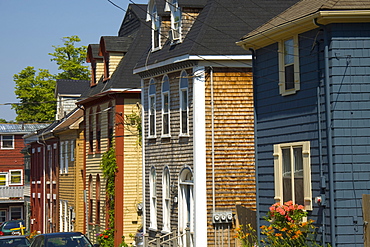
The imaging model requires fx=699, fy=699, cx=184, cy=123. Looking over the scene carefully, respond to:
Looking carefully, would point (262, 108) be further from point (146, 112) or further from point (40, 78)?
point (40, 78)

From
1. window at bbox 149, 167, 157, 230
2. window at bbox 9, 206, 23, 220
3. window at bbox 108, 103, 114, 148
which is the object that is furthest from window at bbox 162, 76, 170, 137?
window at bbox 9, 206, 23, 220

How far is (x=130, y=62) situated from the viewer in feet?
113

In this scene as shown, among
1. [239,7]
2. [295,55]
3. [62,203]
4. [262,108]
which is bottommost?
[62,203]

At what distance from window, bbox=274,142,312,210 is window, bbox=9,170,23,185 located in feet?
170

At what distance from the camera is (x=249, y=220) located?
76.6 feet

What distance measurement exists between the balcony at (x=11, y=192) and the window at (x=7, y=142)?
4.40 meters

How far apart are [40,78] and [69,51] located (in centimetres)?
421

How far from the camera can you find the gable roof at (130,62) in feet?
110

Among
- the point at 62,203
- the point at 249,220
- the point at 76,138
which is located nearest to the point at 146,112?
the point at 249,220

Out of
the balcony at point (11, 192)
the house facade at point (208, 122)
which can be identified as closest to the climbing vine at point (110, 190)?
the house facade at point (208, 122)

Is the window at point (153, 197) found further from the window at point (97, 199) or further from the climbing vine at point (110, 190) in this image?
the window at point (97, 199)

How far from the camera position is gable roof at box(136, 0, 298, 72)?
84.6ft

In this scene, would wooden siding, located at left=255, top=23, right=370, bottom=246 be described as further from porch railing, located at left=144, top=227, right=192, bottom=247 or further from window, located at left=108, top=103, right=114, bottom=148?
window, located at left=108, top=103, right=114, bottom=148

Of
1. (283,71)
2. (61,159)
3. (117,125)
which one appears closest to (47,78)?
(61,159)
